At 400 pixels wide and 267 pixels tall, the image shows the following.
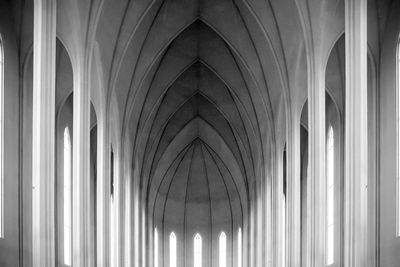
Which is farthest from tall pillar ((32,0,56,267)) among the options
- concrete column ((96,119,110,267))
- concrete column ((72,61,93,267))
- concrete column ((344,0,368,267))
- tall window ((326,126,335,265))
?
tall window ((326,126,335,265))

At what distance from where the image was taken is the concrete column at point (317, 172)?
987 inches

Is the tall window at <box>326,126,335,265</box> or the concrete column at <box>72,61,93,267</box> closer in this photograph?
the concrete column at <box>72,61,93,267</box>

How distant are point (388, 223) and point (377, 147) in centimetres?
314

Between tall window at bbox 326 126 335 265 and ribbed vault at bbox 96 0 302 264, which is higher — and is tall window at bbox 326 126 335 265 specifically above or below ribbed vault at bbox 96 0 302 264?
below

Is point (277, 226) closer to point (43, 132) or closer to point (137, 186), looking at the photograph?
point (137, 186)

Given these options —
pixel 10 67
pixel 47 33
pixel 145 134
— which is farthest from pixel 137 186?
pixel 47 33

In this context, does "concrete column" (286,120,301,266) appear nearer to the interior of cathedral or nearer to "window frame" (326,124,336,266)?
the interior of cathedral

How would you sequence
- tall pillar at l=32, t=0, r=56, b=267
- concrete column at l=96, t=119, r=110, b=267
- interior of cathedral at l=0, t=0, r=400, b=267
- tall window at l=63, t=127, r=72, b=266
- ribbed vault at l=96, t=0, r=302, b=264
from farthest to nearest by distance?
ribbed vault at l=96, t=0, r=302, b=264 < tall window at l=63, t=127, r=72, b=266 < concrete column at l=96, t=119, r=110, b=267 < interior of cathedral at l=0, t=0, r=400, b=267 < tall pillar at l=32, t=0, r=56, b=267

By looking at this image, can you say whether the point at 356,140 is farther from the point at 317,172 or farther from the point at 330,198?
the point at 330,198

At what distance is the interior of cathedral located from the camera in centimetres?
2094

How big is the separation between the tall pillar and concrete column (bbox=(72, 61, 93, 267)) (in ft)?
13.6

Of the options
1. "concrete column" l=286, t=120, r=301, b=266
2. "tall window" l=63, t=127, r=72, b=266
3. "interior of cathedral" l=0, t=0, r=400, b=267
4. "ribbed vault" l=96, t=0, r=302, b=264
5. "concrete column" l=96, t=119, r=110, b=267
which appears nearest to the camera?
"interior of cathedral" l=0, t=0, r=400, b=267

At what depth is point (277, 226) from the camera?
36531 mm

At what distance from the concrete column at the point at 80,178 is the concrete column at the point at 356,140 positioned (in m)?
9.24
